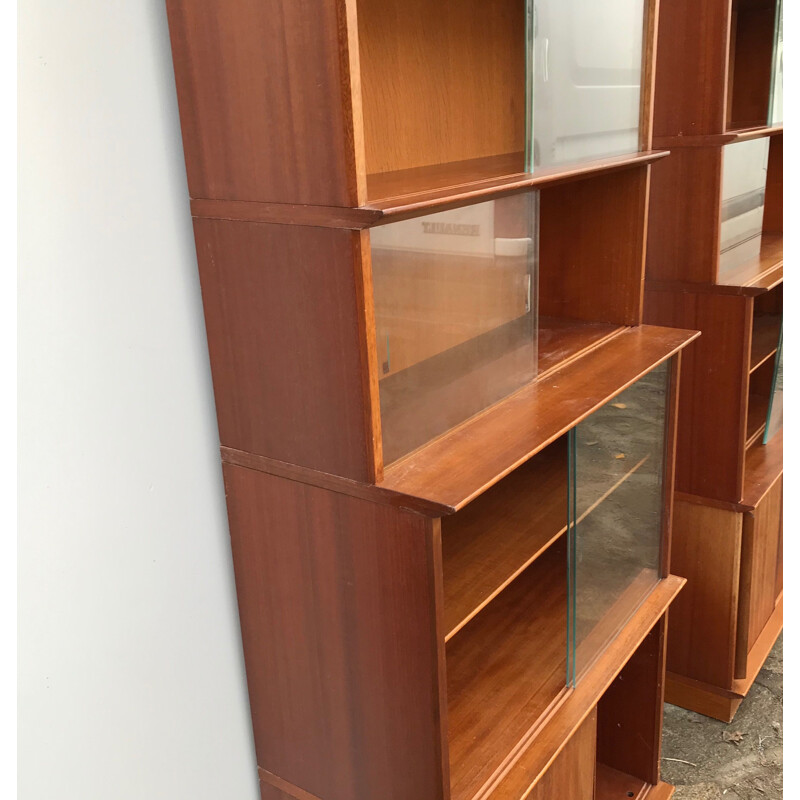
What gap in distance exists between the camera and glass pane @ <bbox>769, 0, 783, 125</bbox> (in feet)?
6.64

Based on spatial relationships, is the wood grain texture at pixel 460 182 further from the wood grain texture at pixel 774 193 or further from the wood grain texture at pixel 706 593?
the wood grain texture at pixel 774 193

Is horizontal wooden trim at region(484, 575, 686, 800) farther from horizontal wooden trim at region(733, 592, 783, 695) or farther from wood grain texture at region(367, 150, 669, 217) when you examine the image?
wood grain texture at region(367, 150, 669, 217)

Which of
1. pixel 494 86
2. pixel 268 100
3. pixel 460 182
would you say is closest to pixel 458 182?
pixel 460 182

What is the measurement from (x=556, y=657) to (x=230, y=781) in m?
0.59

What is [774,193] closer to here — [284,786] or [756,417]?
[756,417]

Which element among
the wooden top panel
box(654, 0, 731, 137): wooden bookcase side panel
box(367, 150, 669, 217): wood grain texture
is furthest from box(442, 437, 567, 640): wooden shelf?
box(654, 0, 731, 137): wooden bookcase side panel

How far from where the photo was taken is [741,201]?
6.97ft

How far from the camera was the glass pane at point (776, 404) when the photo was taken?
92.6 inches

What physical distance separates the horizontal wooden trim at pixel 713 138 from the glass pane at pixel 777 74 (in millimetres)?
56

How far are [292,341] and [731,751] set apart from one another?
5.97 feet

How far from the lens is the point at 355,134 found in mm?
951

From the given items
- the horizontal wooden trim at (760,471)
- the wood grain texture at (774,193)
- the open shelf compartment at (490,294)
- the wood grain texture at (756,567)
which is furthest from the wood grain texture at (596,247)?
the wood grain texture at (774,193)

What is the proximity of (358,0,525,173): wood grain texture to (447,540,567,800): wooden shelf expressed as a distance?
2.44ft

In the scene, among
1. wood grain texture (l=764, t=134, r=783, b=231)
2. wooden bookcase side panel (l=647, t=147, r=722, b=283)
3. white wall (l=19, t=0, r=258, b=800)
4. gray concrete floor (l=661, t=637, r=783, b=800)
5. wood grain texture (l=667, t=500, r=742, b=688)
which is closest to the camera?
white wall (l=19, t=0, r=258, b=800)
